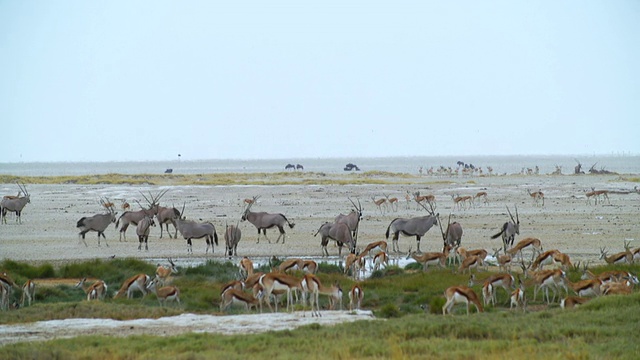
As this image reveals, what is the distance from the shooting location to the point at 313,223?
32.4 metres

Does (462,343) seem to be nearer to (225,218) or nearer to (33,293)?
(33,293)

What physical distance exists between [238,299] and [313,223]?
18362 mm

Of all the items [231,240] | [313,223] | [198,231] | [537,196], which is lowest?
[313,223]

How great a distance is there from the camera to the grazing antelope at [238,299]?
1397 cm

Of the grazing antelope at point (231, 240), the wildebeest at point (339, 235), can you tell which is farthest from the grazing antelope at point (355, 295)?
the grazing antelope at point (231, 240)

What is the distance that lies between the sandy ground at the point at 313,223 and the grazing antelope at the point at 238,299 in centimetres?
175

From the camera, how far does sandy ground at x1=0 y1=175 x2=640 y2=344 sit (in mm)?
24500

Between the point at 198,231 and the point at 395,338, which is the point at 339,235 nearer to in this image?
the point at 198,231

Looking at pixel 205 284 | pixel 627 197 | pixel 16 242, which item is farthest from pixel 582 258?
pixel 627 197

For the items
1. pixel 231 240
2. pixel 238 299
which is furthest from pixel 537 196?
pixel 238 299

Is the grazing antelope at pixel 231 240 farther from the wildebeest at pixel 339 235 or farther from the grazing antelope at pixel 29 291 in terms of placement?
the grazing antelope at pixel 29 291

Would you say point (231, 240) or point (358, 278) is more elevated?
point (231, 240)

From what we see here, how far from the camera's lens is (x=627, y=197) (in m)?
42.7

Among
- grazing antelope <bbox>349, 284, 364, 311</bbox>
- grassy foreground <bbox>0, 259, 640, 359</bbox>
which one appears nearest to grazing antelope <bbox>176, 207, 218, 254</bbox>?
grassy foreground <bbox>0, 259, 640, 359</bbox>
